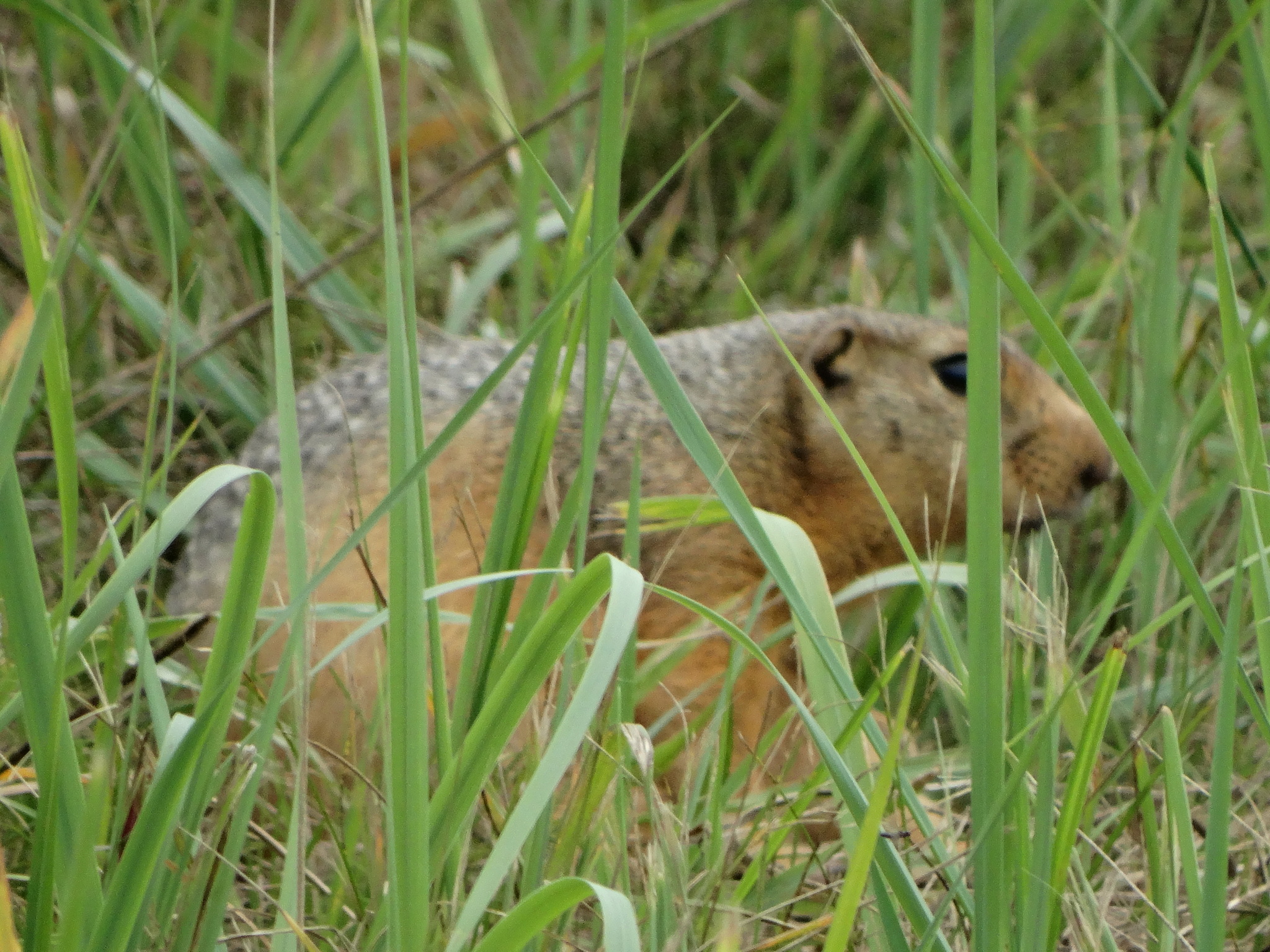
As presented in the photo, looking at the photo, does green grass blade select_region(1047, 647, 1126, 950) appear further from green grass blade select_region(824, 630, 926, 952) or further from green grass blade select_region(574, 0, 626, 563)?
green grass blade select_region(574, 0, 626, 563)

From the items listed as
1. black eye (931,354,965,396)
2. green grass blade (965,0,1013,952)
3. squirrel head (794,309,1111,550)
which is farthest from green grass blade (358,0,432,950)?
black eye (931,354,965,396)

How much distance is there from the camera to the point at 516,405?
261cm

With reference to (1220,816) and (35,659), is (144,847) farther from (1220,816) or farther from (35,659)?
(1220,816)

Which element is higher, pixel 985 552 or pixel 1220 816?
pixel 985 552

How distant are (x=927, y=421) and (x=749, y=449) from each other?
1.03 ft

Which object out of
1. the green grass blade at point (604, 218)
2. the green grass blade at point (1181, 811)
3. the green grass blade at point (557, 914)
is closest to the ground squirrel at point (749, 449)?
the green grass blade at point (604, 218)

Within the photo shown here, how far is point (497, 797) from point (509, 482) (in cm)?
41

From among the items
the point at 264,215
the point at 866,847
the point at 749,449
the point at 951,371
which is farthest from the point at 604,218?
the point at 264,215

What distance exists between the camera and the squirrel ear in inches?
105

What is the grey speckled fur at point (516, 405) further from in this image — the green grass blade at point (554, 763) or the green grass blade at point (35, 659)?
the green grass blade at point (554, 763)

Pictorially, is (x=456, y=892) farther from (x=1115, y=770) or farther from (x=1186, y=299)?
(x=1186, y=299)

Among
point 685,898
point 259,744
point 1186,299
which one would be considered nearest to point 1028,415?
point 1186,299

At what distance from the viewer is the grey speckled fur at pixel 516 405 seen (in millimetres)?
2455

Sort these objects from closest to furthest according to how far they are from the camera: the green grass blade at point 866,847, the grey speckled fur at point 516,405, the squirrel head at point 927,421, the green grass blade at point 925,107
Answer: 1. the green grass blade at point 866,847
2. the green grass blade at point 925,107
3. the grey speckled fur at point 516,405
4. the squirrel head at point 927,421
